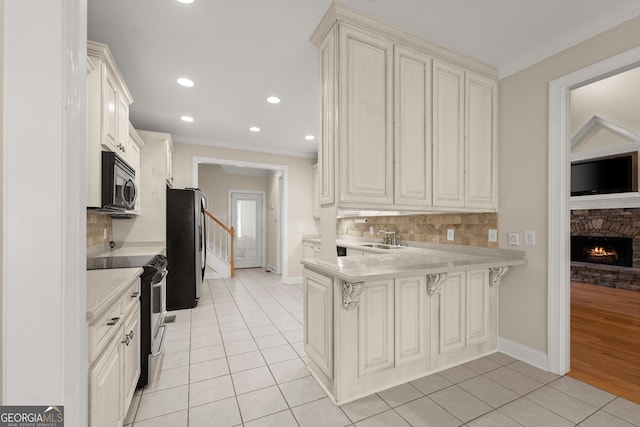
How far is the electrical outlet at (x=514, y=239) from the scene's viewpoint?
250 cm

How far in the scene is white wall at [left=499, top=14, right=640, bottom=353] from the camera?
2.32m

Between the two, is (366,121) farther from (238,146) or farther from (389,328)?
(238,146)

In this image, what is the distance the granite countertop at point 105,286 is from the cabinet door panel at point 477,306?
→ 98.9 inches

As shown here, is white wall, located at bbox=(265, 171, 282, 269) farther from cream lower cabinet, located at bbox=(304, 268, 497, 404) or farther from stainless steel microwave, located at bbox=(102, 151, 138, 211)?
cream lower cabinet, located at bbox=(304, 268, 497, 404)

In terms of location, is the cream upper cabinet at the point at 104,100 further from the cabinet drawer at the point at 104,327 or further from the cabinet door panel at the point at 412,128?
the cabinet door panel at the point at 412,128

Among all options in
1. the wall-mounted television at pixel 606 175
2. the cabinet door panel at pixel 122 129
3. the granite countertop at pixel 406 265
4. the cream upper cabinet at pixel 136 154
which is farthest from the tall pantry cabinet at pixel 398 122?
the wall-mounted television at pixel 606 175

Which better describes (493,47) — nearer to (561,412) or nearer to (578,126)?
(561,412)

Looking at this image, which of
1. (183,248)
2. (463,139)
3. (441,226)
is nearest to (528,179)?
(463,139)

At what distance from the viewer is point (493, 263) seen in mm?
2334

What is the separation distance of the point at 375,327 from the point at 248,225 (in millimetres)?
6196

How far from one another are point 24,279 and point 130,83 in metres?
2.89

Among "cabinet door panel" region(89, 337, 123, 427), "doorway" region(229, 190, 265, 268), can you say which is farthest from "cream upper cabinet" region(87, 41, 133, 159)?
"doorway" region(229, 190, 265, 268)

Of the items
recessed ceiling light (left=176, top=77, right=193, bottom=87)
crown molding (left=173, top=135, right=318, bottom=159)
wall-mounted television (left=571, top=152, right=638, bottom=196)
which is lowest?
wall-mounted television (left=571, top=152, right=638, bottom=196)

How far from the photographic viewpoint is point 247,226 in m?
7.65
